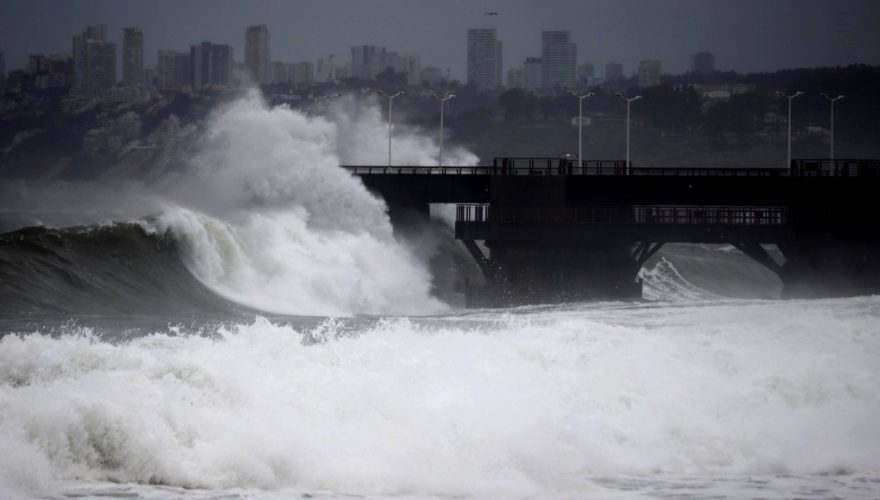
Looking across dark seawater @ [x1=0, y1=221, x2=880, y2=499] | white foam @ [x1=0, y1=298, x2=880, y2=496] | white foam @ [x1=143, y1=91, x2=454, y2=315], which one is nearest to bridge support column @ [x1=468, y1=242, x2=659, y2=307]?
white foam @ [x1=143, y1=91, x2=454, y2=315]

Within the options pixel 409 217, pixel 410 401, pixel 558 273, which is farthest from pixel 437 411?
pixel 409 217

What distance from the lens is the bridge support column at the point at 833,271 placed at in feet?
166

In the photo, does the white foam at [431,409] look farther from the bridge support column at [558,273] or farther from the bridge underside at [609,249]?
the bridge underside at [609,249]

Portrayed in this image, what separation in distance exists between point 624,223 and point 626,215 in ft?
4.30

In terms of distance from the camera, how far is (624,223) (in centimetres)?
5028

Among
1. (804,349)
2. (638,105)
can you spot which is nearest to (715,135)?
(638,105)

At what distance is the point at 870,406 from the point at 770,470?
4.23 meters

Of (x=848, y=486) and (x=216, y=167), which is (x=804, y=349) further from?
(x=216, y=167)

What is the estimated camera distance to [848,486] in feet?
61.9

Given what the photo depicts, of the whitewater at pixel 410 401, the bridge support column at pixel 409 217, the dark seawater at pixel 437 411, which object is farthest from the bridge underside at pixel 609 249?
the dark seawater at pixel 437 411

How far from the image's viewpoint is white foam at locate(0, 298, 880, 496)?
1656 cm

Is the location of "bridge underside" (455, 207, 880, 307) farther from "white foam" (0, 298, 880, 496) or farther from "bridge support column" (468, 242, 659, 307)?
"white foam" (0, 298, 880, 496)

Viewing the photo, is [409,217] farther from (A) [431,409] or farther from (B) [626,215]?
(A) [431,409]

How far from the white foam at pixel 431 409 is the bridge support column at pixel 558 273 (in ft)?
73.7
